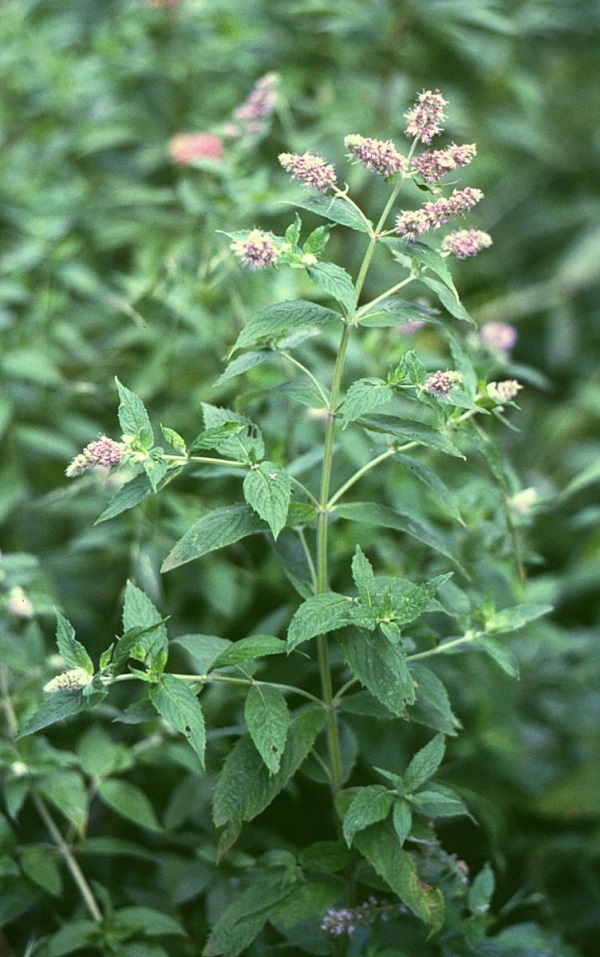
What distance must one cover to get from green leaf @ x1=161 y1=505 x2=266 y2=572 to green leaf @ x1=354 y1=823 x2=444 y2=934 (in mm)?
341

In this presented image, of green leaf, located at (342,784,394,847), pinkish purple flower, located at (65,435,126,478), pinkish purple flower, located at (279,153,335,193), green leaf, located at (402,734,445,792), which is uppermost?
pinkish purple flower, located at (279,153,335,193)

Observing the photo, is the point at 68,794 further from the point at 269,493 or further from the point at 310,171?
the point at 310,171

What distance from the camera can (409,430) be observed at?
3.58ft

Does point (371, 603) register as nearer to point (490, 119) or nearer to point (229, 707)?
point (229, 707)

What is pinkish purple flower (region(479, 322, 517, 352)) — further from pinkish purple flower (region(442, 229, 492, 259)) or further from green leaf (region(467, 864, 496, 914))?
green leaf (region(467, 864, 496, 914))

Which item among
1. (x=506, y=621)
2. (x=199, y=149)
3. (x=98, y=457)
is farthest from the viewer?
(x=199, y=149)

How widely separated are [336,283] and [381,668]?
0.38 meters

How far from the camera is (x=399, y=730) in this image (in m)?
1.70

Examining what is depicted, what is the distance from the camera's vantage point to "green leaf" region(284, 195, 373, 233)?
3.43 ft

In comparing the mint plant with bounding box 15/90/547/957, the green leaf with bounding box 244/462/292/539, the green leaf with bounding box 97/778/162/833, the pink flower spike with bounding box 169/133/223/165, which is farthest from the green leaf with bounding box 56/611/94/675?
the pink flower spike with bounding box 169/133/223/165

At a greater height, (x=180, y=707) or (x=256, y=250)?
(x=256, y=250)

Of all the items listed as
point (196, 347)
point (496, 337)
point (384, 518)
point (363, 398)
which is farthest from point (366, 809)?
point (196, 347)

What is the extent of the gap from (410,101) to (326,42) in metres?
0.28

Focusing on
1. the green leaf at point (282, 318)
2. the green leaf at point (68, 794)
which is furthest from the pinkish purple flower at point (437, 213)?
the green leaf at point (68, 794)
